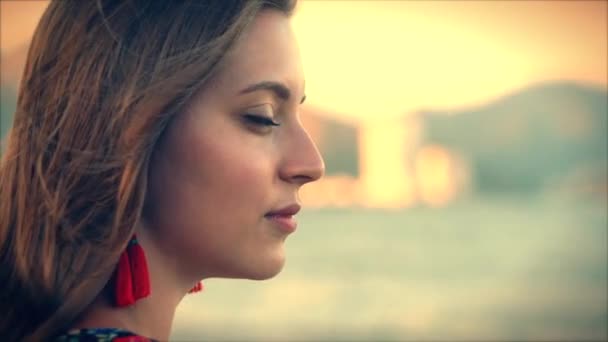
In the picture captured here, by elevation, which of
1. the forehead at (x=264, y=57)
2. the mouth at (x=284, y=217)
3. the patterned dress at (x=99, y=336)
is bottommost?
the patterned dress at (x=99, y=336)

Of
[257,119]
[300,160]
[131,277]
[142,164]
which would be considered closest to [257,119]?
[257,119]

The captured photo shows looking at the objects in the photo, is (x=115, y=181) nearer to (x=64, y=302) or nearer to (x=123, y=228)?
(x=123, y=228)

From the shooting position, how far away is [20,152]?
131 cm

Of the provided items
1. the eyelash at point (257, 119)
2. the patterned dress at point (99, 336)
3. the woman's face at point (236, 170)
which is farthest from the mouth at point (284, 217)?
the patterned dress at point (99, 336)

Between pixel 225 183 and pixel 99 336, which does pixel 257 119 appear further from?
pixel 99 336

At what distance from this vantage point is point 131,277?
127cm

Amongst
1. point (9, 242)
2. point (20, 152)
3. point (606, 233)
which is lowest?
point (9, 242)

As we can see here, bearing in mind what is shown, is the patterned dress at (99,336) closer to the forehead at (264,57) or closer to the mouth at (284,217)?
the mouth at (284,217)

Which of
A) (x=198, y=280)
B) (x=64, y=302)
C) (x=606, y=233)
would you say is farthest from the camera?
(x=606, y=233)

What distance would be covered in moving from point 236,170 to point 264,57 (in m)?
0.20

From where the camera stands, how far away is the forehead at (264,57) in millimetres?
1312

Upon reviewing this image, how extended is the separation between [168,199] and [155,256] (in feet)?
0.34

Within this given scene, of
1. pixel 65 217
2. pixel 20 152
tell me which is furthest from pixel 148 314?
pixel 20 152

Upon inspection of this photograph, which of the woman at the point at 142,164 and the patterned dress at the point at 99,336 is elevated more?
the woman at the point at 142,164
